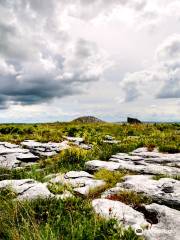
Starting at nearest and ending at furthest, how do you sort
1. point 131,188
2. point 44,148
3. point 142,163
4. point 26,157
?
point 131,188, point 142,163, point 26,157, point 44,148

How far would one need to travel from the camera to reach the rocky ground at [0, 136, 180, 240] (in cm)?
781

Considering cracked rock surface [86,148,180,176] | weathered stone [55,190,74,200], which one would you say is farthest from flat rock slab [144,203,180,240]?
cracked rock surface [86,148,180,176]

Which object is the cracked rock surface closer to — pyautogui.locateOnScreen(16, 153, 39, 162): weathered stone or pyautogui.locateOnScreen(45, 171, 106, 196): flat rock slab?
pyautogui.locateOnScreen(45, 171, 106, 196): flat rock slab

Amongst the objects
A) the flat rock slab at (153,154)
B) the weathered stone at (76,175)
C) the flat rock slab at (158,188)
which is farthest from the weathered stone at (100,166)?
the flat rock slab at (153,154)

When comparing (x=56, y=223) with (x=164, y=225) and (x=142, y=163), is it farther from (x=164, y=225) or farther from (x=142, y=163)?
(x=142, y=163)

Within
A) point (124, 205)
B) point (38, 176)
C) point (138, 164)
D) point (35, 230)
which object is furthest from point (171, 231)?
point (138, 164)

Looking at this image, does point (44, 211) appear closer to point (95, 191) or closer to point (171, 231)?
point (95, 191)

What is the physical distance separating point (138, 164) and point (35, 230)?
8320 mm

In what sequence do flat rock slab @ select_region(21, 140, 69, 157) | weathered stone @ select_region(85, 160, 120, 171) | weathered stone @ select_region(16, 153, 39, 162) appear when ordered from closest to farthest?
weathered stone @ select_region(85, 160, 120, 171), weathered stone @ select_region(16, 153, 39, 162), flat rock slab @ select_region(21, 140, 69, 157)

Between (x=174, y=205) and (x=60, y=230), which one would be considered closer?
(x=60, y=230)

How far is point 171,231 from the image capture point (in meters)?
7.43

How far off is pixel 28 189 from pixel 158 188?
3.43m

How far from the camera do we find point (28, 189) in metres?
10.2

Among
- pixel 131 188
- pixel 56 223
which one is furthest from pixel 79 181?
pixel 56 223
